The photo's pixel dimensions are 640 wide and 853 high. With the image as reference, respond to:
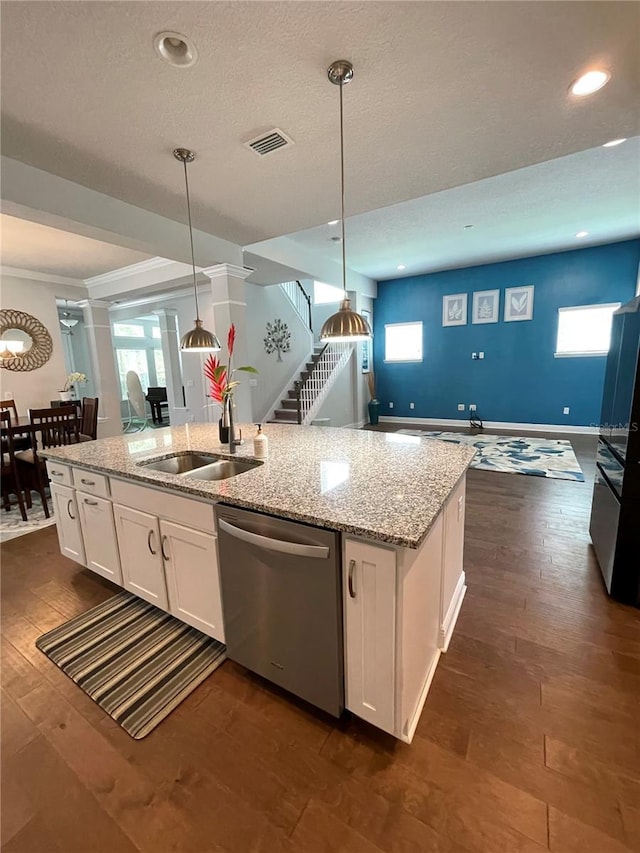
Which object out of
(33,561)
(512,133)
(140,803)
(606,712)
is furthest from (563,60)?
(33,561)

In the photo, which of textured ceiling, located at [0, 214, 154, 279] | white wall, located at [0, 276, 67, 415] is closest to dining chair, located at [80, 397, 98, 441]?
white wall, located at [0, 276, 67, 415]

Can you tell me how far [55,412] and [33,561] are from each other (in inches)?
66.5

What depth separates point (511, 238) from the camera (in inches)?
221

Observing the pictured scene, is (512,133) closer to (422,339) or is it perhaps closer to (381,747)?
(381,747)

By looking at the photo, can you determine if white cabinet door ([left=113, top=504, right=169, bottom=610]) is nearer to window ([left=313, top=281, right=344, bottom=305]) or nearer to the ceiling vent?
the ceiling vent

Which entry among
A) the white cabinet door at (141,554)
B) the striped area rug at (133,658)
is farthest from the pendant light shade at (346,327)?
the striped area rug at (133,658)

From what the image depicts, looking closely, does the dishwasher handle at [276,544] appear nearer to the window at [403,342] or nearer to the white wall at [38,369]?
the white wall at [38,369]

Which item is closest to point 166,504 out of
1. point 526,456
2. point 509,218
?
point 526,456

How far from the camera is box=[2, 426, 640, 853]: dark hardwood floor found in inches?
43.9

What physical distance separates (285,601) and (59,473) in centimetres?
185

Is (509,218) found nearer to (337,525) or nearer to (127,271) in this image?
(337,525)

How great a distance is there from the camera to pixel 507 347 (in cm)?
709

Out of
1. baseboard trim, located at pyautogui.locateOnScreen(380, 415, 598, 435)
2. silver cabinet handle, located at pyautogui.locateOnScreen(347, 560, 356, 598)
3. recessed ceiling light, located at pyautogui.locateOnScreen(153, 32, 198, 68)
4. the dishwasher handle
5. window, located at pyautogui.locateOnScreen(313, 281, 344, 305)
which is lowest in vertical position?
baseboard trim, located at pyautogui.locateOnScreen(380, 415, 598, 435)

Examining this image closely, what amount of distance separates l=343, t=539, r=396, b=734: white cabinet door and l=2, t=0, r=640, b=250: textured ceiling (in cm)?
212
